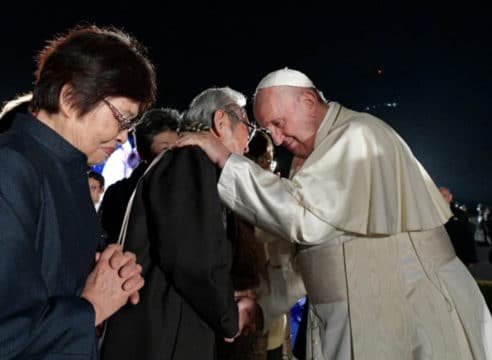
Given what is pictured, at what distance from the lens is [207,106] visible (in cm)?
264

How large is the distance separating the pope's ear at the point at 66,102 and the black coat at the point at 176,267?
1.76ft

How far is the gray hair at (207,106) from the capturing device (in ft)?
8.61

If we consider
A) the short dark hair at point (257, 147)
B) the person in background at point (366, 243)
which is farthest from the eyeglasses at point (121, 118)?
the short dark hair at point (257, 147)

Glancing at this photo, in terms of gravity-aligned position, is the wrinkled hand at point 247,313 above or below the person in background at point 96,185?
above

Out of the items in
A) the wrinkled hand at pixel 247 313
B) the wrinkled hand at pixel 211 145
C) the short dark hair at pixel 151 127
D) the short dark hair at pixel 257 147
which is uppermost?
the wrinkled hand at pixel 211 145

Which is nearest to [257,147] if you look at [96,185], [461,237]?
[96,185]

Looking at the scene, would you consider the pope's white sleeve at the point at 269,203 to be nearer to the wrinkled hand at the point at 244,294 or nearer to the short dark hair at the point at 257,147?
the wrinkled hand at the point at 244,294

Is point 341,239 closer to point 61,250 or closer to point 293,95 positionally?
point 293,95

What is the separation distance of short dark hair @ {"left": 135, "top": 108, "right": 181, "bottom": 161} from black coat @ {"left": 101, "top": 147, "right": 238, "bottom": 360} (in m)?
1.18

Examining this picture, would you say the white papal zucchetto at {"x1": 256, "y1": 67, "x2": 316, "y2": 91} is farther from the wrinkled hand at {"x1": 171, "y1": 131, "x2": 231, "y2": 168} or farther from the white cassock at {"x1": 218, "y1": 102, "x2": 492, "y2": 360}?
the wrinkled hand at {"x1": 171, "y1": 131, "x2": 231, "y2": 168}

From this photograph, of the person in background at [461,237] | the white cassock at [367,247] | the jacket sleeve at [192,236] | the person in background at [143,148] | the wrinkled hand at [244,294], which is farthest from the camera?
the person in background at [461,237]

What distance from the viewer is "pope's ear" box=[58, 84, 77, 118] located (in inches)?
62.7

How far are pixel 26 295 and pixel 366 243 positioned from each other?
174 cm

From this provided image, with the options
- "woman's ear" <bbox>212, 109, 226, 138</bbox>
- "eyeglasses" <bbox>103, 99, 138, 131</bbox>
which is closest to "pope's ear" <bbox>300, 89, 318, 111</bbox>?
"woman's ear" <bbox>212, 109, 226, 138</bbox>
